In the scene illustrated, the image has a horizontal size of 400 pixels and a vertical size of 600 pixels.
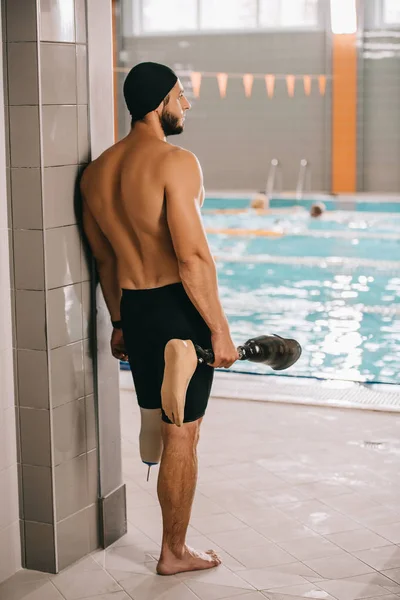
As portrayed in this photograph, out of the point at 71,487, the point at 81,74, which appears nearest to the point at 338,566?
the point at 71,487

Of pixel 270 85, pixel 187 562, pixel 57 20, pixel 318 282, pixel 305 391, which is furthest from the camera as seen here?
pixel 270 85

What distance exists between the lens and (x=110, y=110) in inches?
125

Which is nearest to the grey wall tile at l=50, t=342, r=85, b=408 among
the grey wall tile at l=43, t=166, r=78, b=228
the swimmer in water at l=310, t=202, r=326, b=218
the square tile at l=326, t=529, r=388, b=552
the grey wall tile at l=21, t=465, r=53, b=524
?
the grey wall tile at l=21, t=465, r=53, b=524

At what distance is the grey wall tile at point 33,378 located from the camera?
2.94 metres

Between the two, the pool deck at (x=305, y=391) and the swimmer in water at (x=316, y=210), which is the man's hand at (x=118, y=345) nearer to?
the pool deck at (x=305, y=391)

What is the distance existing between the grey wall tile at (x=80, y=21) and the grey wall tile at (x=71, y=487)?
140 cm

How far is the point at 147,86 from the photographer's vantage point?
2.90m

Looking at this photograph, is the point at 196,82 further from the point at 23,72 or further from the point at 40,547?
the point at 40,547

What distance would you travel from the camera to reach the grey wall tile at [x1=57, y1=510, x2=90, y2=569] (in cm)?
306

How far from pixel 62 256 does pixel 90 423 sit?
24.0 inches

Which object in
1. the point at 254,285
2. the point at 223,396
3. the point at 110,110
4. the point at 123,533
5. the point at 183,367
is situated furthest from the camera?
the point at 254,285

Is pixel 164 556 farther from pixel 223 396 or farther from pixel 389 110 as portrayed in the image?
pixel 389 110

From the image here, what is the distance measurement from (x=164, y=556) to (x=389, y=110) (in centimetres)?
1508

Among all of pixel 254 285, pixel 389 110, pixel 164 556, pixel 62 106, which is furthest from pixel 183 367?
pixel 389 110
